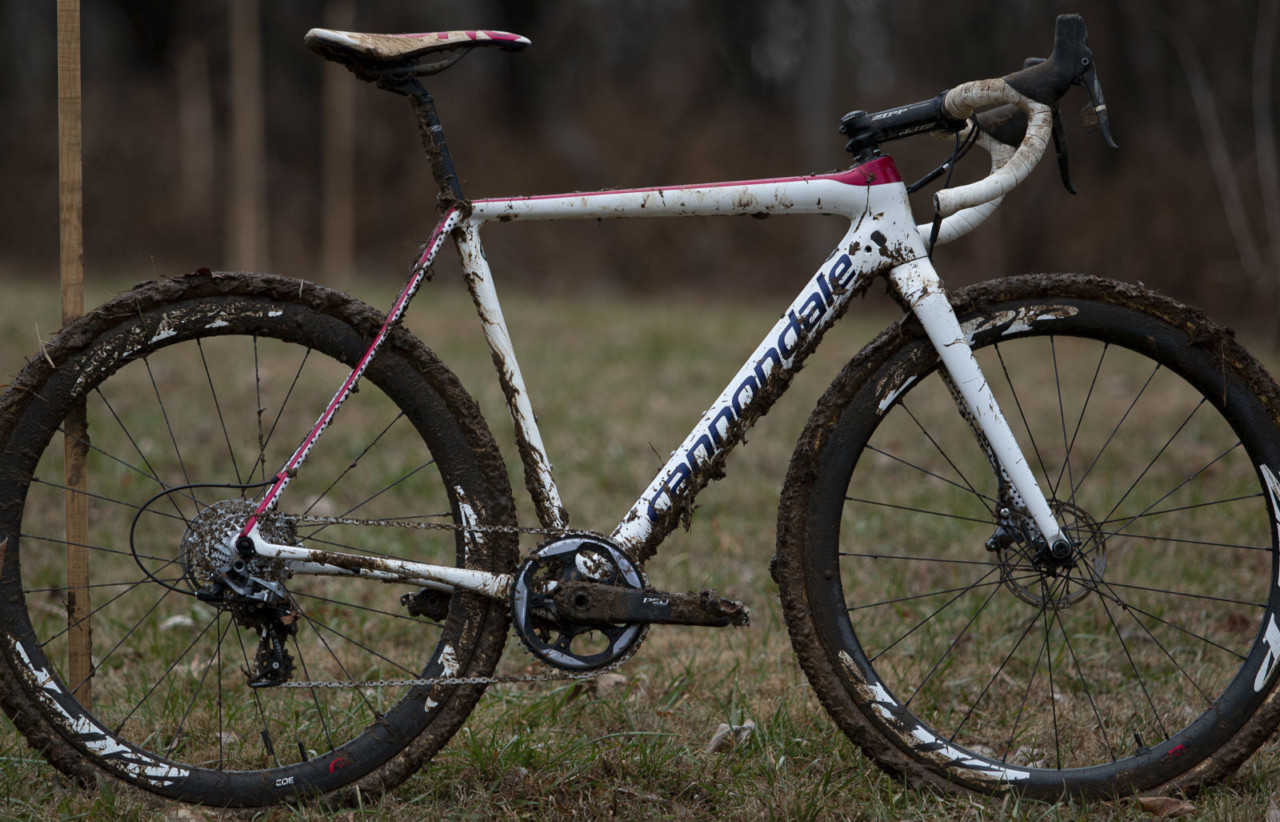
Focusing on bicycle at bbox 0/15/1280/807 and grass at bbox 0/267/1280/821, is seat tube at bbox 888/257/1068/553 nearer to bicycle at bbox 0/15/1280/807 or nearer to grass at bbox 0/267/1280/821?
bicycle at bbox 0/15/1280/807

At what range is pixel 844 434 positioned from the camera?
2.05 meters

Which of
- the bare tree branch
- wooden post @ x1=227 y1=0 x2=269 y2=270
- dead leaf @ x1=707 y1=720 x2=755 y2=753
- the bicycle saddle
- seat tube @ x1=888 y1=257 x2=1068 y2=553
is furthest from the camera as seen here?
wooden post @ x1=227 y1=0 x2=269 y2=270

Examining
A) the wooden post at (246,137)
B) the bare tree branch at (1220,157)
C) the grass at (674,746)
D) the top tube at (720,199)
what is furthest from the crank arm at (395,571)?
the wooden post at (246,137)

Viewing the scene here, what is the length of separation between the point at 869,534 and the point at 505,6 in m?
12.8

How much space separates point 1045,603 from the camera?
2.09m

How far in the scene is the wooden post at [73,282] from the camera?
214 centimetres

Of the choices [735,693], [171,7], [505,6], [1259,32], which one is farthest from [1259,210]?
[171,7]

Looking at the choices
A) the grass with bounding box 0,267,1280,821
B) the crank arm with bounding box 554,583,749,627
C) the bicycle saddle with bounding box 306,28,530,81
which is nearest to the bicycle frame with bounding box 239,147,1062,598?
the crank arm with bounding box 554,583,749,627

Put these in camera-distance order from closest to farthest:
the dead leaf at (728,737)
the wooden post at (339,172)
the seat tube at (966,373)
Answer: the seat tube at (966,373) < the dead leaf at (728,737) < the wooden post at (339,172)

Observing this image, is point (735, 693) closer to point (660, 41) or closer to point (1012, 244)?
point (1012, 244)

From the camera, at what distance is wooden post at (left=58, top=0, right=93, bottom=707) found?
2143 mm

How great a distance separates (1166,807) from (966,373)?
92cm

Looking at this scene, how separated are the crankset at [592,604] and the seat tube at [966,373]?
23.5 inches

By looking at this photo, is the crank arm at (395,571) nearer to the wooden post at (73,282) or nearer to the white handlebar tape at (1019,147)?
the wooden post at (73,282)
